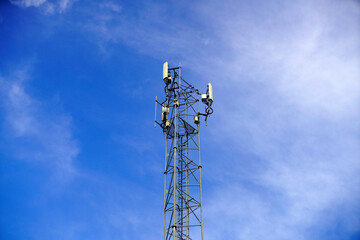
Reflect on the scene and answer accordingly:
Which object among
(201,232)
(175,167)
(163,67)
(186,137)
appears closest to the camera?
(201,232)

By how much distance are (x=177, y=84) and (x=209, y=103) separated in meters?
3.66

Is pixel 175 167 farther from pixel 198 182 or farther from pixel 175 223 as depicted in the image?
pixel 175 223

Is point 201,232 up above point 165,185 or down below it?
below

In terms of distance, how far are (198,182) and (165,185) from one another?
111 inches

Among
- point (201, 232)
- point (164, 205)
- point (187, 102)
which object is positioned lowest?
point (201, 232)

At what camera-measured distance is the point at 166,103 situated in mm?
36562

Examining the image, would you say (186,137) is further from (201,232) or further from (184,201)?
(201,232)

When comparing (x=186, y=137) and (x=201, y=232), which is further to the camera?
(x=186, y=137)

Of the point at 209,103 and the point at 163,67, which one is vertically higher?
the point at 163,67

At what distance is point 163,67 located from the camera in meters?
36.8

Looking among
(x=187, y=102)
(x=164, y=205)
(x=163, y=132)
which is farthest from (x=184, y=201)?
(x=187, y=102)

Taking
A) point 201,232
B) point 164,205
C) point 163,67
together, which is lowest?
point 201,232

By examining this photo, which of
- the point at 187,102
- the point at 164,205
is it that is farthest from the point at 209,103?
the point at 164,205

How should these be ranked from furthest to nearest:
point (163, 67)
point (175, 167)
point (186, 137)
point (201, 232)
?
1. point (163, 67)
2. point (186, 137)
3. point (175, 167)
4. point (201, 232)
